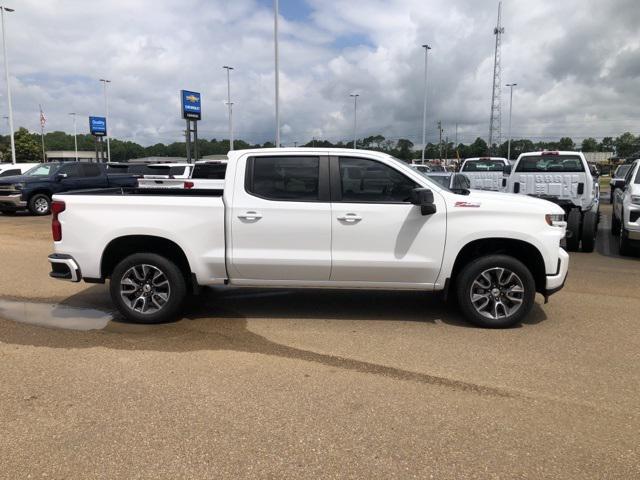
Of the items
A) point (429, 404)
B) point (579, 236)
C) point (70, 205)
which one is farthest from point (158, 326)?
point (579, 236)

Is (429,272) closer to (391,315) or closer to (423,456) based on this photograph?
(391,315)

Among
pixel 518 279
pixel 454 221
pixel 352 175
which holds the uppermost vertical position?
pixel 352 175

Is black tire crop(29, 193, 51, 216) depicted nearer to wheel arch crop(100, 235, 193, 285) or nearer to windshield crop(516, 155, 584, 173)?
wheel arch crop(100, 235, 193, 285)

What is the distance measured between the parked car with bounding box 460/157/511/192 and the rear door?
457 inches

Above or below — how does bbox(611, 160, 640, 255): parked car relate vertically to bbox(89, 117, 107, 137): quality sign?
below

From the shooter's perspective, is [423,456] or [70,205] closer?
[423,456]

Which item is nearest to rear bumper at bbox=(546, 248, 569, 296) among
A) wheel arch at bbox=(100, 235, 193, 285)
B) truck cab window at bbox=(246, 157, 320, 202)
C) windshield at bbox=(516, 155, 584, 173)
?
truck cab window at bbox=(246, 157, 320, 202)

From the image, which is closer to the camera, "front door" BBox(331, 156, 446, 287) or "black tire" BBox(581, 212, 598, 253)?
"front door" BBox(331, 156, 446, 287)

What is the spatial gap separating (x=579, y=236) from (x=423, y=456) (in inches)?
340

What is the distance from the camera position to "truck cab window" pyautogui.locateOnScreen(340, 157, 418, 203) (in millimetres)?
5457

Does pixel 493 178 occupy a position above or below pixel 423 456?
above

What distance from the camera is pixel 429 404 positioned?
3840 millimetres

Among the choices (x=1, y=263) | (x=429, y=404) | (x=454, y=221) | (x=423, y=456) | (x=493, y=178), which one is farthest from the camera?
(x=493, y=178)

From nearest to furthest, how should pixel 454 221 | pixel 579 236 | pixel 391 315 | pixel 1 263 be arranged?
1. pixel 454 221
2. pixel 391 315
3. pixel 1 263
4. pixel 579 236
